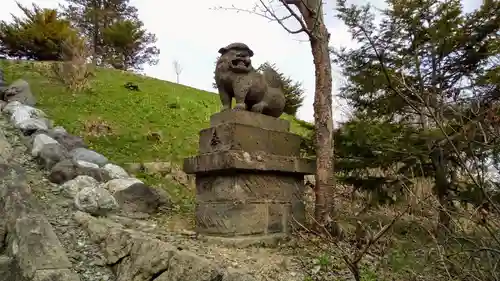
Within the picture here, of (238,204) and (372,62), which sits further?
(372,62)

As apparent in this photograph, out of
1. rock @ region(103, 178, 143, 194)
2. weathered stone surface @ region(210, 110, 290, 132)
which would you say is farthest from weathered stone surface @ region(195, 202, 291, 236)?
rock @ region(103, 178, 143, 194)

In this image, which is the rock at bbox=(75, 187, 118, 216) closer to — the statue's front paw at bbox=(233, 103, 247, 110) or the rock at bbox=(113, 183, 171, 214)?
the rock at bbox=(113, 183, 171, 214)

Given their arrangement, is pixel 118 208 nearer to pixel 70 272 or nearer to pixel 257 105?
pixel 70 272

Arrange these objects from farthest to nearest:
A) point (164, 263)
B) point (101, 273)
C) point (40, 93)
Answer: point (40, 93), point (101, 273), point (164, 263)

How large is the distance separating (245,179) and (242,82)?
1.11 meters

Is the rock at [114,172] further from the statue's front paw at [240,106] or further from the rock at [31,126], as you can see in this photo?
the statue's front paw at [240,106]

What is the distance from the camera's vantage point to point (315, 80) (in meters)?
5.11

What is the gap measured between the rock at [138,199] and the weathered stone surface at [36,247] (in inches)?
44.9

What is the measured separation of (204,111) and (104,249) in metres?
8.95

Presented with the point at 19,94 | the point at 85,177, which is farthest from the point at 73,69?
the point at 85,177

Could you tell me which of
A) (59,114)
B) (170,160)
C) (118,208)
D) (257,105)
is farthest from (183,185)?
(59,114)

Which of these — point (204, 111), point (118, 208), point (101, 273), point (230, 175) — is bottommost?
point (101, 273)

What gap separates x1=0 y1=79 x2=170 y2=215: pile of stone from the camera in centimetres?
462

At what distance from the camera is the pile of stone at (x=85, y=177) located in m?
4.62
